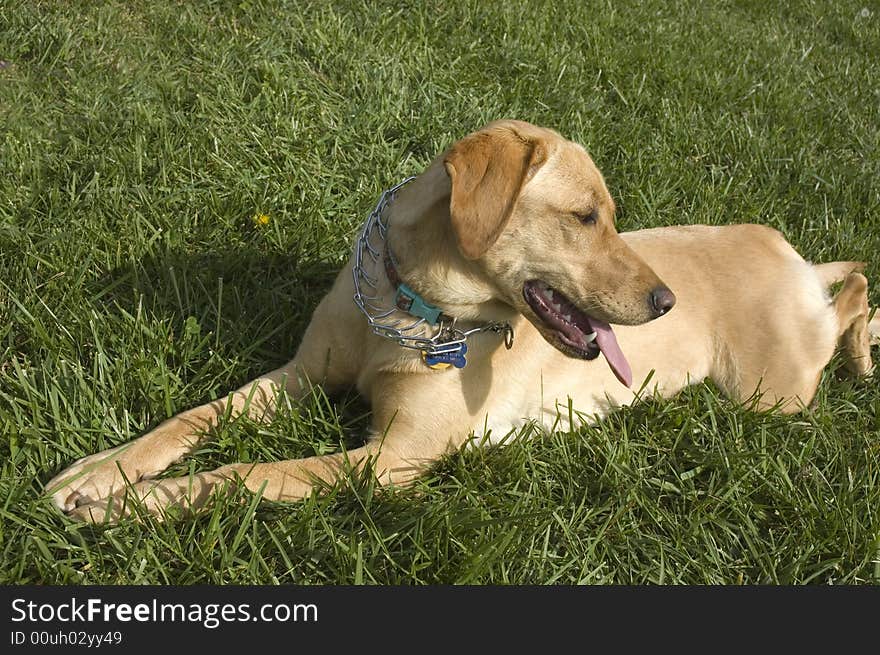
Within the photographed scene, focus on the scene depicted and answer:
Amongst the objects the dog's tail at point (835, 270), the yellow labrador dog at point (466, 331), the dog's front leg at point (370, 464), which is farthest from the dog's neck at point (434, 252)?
the dog's tail at point (835, 270)

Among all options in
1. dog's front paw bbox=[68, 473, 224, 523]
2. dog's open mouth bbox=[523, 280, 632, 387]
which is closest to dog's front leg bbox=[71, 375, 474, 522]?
dog's front paw bbox=[68, 473, 224, 523]

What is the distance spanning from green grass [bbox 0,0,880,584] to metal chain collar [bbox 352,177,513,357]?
1.44ft

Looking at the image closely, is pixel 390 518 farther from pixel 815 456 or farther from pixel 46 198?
pixel 46 198

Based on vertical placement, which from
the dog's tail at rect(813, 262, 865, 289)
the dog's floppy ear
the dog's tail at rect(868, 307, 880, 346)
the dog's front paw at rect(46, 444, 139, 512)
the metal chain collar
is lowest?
the dog's tail at rect(868, 307, 880, 346)

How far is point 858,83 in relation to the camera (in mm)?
6426

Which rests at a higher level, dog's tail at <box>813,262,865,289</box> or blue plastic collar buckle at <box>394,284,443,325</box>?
blue plastic collar buckle at <box>394,284,443,325</box>

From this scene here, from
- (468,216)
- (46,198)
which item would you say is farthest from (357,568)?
(46,198)

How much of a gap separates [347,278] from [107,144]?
172cm

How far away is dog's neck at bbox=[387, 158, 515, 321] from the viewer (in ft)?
8.47

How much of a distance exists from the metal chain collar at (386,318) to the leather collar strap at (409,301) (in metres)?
0.02

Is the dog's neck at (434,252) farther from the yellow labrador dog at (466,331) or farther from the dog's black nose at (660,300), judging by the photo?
the dog's black nose at (660,300)

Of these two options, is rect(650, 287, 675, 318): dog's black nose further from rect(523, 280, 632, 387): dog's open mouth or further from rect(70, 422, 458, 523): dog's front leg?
rect(70, 422, 458, 523): dog's front leg

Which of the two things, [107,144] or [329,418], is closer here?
[329,418]

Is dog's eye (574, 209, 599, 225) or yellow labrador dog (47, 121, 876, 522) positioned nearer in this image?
yellow labrador dog (47, 121, 876, 522)
